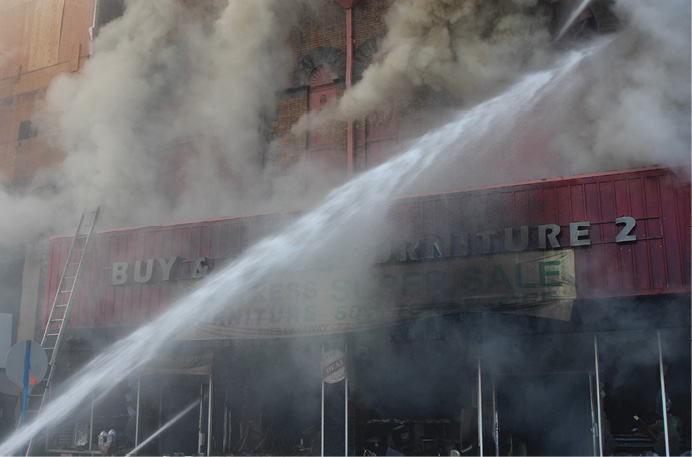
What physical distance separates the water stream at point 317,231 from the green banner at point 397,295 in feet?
1.38

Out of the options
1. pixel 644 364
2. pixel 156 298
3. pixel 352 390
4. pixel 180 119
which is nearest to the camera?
pixel 644 364

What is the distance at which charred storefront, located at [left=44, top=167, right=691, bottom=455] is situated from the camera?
930cm

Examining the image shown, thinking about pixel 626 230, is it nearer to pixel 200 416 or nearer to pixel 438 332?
pixel 438 332

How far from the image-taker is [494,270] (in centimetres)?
987

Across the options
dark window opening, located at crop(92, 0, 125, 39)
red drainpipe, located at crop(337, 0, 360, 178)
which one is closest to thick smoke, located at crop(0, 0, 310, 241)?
dark window opening, located at crop(92, 0, 125, 39)

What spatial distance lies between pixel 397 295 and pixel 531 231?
2283 millimetres

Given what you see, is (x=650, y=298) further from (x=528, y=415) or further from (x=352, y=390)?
(x=352, y=390)

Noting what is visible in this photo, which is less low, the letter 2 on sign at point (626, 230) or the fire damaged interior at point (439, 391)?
the letter 2 on sign at point (626, 230)

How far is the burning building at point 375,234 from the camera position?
9.62 metres

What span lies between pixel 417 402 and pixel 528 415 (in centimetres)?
179

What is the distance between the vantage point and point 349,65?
561 inches

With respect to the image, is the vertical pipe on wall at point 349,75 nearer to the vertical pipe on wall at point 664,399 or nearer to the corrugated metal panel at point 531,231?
the corrugated metal panel at point 531,231

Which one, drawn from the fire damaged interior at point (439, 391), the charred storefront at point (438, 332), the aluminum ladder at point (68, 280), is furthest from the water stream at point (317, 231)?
the aluminum ladder at point (68, 280)

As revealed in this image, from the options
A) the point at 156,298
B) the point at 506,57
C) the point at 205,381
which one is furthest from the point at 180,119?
the point at 506,57
